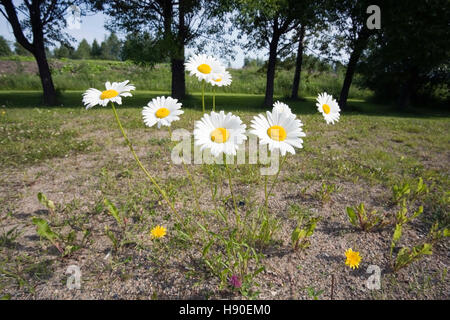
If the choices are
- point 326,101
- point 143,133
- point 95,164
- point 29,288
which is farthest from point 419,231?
point 143,133

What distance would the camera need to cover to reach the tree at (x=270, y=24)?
8.27 m

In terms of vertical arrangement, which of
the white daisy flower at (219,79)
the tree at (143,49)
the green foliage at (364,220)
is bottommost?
the green foliage at (364,220)

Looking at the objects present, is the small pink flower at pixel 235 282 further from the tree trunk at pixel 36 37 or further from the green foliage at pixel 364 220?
the tree trunk at pixel 36 37

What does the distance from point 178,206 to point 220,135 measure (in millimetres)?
1540

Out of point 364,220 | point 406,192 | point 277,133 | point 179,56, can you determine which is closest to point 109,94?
point 277,133

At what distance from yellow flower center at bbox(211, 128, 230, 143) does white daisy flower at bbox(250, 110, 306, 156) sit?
0.48 feet

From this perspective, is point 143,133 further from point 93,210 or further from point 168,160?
point 93,210

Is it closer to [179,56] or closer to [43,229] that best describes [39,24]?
[179,56]

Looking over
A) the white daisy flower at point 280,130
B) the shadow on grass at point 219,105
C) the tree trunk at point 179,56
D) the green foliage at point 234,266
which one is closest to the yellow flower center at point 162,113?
the white daisy flower at point 280,130

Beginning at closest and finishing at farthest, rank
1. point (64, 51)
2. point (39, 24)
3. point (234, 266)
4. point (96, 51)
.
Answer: point (234, 266) → point (39, 24) → point (64, 51) → point (96, 51)

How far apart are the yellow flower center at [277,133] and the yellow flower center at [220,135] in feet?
0.73

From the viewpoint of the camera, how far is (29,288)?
1527 millimetres

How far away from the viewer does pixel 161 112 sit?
4.46ft
